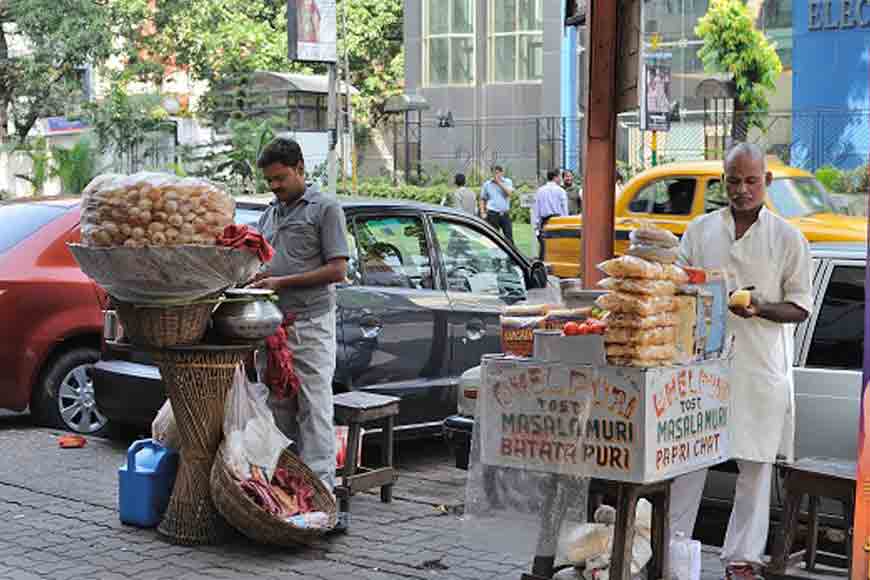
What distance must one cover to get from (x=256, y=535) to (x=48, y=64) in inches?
1171

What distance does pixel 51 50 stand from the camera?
33.7 meters

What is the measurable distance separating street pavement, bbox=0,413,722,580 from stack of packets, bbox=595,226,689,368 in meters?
1.01

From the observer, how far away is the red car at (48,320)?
9.58 meters

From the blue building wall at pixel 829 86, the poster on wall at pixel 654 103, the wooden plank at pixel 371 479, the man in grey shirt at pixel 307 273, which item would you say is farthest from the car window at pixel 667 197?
the blue building wall at pixel 829 86

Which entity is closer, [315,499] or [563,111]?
[315,499]

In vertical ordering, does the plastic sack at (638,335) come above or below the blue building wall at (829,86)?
below

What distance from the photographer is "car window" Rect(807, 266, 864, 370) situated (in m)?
6.63

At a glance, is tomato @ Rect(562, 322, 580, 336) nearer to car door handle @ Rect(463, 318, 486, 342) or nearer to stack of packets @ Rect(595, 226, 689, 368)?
stack of packets @ Rect(595, 226, 689, 368)

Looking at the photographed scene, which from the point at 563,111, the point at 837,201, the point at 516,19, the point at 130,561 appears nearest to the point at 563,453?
the point at 130,561

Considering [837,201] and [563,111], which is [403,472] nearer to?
[837,201]

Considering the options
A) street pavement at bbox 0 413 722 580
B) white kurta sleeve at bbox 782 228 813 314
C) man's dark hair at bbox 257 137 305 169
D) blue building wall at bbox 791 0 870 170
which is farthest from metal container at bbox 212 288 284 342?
blue building wall at bbox 791 0 870 170

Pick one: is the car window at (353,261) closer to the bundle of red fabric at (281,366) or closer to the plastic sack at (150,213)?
the bundle of red fabric at (281,366)

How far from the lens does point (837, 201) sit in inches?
622

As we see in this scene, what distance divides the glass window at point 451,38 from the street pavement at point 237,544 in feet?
118
